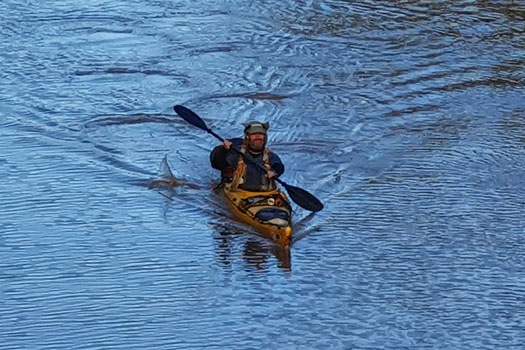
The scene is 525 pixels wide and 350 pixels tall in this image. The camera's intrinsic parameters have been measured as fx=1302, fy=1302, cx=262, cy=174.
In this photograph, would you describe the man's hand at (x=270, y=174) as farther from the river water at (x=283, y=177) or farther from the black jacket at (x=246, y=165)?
the river water at (x=283, y=177)

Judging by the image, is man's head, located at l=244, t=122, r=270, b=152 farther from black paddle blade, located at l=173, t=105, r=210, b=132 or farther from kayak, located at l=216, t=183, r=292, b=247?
black paddle blade, located at l=173, t=105, r=210, b=132

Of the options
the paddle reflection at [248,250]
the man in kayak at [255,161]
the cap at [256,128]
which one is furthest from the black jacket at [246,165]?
the paddle reflection at [248,250]

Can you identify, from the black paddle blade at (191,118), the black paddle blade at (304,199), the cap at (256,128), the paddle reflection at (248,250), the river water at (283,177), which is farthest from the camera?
the black paddle blade at (191,118)

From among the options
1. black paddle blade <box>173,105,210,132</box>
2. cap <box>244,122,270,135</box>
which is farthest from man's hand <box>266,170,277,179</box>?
black paddle blade <box>173,105,210,132</box>

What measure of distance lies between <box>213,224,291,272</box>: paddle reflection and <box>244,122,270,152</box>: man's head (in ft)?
2.97

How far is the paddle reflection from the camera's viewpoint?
12.2 meters

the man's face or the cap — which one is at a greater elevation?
the cap

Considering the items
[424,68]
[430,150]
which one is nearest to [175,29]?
[424,68]

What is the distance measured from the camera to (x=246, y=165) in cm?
1336

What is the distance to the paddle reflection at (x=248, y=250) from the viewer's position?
12.2 metres

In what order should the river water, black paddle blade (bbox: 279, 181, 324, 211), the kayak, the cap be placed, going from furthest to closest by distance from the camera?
the cap
black paddle blade (bbox: 279, 181, 324, 211)
the kayak
the river water

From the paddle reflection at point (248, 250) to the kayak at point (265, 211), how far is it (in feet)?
0.35

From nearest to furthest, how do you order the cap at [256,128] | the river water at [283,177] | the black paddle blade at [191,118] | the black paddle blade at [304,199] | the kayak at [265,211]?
the river water at [283,177]
the kayak at [265,211]
the black paddle blade at [304,199]
the cap at [256,128]
the black paddle blade at [191,118]

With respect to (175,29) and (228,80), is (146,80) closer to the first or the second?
(228,80)
